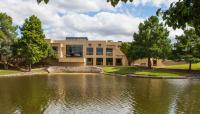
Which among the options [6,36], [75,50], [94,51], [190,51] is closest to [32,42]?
[6,36]

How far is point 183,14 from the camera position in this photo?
21.7ft

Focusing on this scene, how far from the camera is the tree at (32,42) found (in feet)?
240

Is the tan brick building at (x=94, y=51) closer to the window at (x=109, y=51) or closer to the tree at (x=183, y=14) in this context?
the window at (x=109, y=51)

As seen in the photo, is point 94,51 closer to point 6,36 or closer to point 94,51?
point 94,51

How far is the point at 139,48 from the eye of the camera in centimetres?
7512

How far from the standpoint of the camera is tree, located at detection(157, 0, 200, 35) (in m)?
6.41

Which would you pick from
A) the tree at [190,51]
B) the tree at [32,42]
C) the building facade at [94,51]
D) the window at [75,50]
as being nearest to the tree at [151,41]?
the tree at [190,51]

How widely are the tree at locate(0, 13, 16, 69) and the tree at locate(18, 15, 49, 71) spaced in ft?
8.23

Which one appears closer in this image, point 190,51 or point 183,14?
point 183,14

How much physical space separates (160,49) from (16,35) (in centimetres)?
3199

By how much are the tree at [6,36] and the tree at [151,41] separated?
27.4 m

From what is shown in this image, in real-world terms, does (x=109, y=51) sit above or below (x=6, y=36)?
below

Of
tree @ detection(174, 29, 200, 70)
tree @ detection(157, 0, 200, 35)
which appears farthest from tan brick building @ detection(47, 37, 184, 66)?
tree @ detection(157, 0, 200, 35)

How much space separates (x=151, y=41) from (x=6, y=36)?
31294mm
